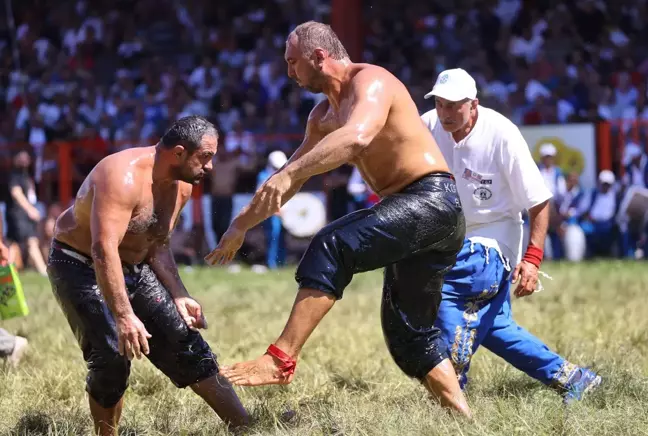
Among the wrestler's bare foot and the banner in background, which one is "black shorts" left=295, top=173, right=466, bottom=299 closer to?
the wrestler's bare foot

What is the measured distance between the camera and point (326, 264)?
436cm

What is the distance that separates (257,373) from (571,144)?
1122 centimetres

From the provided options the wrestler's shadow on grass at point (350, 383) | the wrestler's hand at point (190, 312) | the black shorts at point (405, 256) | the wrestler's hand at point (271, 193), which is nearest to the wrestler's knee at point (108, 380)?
the wrestler's hand at point (190, 312)

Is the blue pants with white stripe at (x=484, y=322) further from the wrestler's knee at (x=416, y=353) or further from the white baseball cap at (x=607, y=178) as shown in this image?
the white baseball cap at (x=607, y=178)

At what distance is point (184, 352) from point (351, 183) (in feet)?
33.3

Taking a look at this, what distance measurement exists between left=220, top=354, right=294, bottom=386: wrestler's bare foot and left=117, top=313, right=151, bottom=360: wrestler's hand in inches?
15.3

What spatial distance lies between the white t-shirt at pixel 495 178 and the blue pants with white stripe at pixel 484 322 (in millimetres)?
129

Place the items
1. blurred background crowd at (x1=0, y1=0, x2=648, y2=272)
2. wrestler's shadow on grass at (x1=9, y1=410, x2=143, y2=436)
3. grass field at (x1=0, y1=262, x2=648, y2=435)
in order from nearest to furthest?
grass field at (x1=0, y1=262, x2=648, y2=435) → wrestler's shadow on grass at (x1=9, y1=410, x2=143, y2=436) → blurred background crowd at (x1=0, y1=0, x2=648, y2=272)

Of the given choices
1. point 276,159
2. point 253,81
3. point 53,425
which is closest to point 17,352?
point 53,425

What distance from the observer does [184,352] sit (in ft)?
16.5

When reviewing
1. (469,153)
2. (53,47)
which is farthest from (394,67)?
(469,153)

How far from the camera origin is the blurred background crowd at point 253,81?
14977 mm

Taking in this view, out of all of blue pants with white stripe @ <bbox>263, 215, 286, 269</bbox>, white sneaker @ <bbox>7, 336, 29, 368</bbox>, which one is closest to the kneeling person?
→ white sneaker @ <bbox>7, 336, 29, 368</bbox>

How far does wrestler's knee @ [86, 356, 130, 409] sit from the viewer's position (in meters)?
4.91
